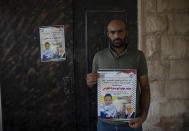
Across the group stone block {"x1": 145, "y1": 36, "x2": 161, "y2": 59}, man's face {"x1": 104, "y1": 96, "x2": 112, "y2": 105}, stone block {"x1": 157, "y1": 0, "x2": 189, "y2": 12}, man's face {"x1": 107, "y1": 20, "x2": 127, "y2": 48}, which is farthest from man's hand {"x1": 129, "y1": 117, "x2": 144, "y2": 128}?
stone block {"x1": 157, "y1": 0, "x2": 189, "y2": 12}

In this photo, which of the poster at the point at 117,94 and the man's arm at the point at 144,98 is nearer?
the poster at the point at 117,94

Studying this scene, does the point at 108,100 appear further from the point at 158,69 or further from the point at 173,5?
the point at 173,5

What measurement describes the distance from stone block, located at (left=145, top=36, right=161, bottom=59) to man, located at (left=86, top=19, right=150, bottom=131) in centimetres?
103

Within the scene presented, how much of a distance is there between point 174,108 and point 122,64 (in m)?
1.80

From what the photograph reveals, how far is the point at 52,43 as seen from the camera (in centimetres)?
293

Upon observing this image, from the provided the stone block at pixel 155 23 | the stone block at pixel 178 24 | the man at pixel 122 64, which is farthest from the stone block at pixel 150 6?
the man at pixel 122 64

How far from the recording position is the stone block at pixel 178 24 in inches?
112

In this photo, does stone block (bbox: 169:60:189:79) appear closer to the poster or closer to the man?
the man

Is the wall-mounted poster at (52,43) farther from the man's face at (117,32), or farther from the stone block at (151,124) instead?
the stone block at (151,124)

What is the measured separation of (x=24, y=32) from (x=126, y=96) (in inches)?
83.1

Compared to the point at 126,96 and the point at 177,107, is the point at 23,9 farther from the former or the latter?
the point at 177,107

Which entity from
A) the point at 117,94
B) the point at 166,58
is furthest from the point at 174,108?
the point at 117,94

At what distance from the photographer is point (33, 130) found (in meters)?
3.07

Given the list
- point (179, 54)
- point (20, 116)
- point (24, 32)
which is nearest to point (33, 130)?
point (20, 116)
